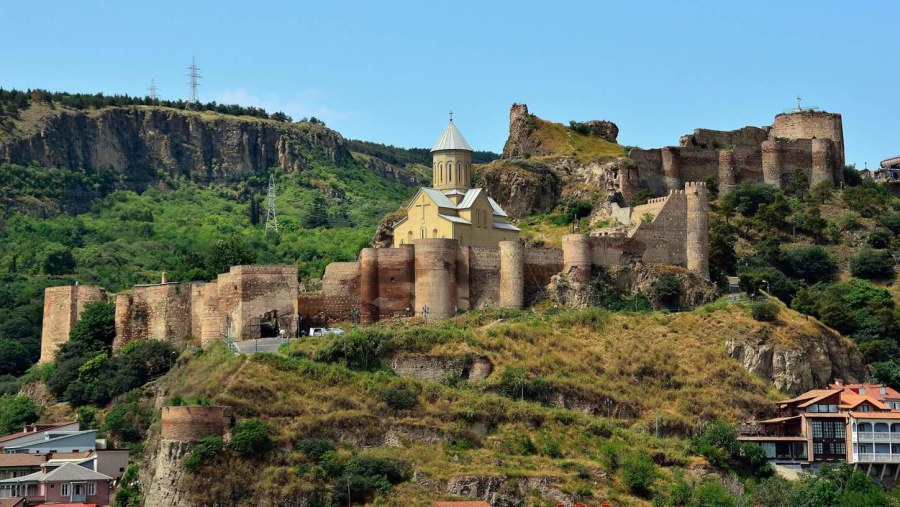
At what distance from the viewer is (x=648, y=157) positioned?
A: 80.3 m

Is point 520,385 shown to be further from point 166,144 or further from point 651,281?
point 166,144

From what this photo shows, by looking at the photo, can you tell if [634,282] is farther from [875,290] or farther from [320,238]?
[320,238]

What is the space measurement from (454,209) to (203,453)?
19.0 m

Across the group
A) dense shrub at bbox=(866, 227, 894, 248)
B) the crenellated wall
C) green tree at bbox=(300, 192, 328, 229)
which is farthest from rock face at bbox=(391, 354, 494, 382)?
green tree at bbox=(300, 192, 328, 229)

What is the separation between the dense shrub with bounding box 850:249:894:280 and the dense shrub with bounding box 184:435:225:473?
112ft

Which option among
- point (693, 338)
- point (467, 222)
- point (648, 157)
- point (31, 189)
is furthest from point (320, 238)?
point (693, 338)

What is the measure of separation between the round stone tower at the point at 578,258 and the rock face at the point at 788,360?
6.22 m

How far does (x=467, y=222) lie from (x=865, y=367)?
16564 mm

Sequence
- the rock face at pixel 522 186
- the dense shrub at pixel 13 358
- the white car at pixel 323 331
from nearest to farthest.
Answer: the white car at pixel 323 331
the dense shrub at pixel 13 358
the rock face at pixel 522 186

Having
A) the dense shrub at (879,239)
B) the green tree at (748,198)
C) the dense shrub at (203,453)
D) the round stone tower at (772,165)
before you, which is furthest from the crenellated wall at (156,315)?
the dense shrub at (879,239)

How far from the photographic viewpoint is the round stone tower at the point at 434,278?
2480 inches

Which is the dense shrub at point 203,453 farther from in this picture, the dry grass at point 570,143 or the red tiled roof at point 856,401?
the dry grass at point 570,143

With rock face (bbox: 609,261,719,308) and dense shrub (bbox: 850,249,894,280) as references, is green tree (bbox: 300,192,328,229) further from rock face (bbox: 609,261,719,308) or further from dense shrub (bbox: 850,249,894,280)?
rock face (bbox: 609,261,719,308)

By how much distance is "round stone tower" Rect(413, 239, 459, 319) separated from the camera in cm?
6300
